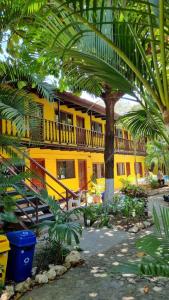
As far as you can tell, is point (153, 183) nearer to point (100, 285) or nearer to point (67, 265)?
point (67, 265)

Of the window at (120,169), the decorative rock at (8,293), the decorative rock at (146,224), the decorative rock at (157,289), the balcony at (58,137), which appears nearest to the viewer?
the decorative rock at (8,293)

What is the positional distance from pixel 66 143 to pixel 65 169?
2.75 meters

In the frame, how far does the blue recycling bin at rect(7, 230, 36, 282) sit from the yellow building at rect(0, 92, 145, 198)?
261 inches

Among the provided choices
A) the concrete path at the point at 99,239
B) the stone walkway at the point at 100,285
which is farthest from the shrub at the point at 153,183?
the stone walkway at the point at 100,285

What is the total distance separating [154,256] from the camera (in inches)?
56.4

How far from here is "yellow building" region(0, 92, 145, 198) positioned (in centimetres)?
Answer: 1328

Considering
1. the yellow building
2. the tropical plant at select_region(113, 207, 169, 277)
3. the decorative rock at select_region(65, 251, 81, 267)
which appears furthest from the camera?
the yellow building

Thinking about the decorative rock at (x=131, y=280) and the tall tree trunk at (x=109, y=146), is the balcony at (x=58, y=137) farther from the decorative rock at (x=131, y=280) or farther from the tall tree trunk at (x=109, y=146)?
the decorative rock at (x=131, y=280)

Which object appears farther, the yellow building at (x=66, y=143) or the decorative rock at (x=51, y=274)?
the yellow building at (x=66, y=143)

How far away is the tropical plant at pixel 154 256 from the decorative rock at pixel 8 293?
337cm

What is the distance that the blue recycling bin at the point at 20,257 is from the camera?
15.7 feet

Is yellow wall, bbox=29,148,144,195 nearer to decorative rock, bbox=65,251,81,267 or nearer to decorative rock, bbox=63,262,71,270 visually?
decorative rock, bbox=65,251,81,267

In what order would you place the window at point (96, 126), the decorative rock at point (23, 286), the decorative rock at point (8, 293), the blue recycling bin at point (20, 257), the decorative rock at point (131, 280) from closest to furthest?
the decorative rock at point (8, 293) → the decorative rock at point (23, 286) → the decorative rock at point (131, 280) → the blue recycling bin at point (20, 257) → the window at point (96, 126)

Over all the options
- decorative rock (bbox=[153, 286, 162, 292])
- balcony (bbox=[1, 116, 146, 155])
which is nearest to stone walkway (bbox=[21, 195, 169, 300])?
decorative rock (bbox=[153, 286, 162, 292])
